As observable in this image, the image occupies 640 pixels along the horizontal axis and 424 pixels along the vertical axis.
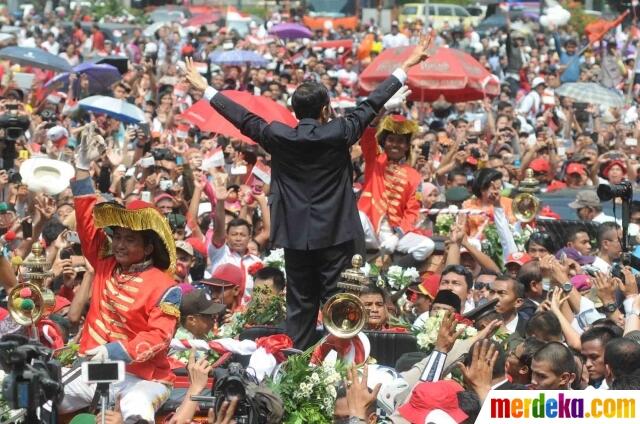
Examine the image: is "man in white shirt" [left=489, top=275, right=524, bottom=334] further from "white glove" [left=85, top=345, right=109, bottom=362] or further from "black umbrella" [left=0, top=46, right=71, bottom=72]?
"black umbrella" [left=0, top=46, right=71, bottom=72]

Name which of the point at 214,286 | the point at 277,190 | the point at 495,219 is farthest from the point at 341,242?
the point at 495,219

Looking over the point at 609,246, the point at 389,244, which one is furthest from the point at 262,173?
the point at 609,246

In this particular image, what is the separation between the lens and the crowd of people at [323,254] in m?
8.34

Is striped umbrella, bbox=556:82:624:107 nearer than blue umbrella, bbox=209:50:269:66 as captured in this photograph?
Yes

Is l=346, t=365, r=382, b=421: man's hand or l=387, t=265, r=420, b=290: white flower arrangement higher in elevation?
l=346, t=365, r=382, b=421: man's hand

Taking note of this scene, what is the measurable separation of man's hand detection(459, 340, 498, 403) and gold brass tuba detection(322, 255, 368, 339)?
0.59m

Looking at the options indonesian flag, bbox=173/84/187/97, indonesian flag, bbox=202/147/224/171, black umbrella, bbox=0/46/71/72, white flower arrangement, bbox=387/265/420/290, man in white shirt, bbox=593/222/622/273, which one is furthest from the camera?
indonesian flag, bbox=173/84/187/97

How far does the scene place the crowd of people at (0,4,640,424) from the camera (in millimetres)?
8344

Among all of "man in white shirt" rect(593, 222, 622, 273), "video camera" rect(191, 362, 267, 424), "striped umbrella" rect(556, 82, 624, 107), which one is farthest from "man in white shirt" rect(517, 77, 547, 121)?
"video camera" rect(191, 362, 267, 424)

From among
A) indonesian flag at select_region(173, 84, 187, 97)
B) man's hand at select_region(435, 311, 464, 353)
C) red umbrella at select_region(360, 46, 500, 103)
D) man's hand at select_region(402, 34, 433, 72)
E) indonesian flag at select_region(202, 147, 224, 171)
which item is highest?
man's hand at select_region(402, 34, 433, 72)

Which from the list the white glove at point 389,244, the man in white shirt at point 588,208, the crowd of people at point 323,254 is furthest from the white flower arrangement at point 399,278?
the man in white shirt at point 588,208

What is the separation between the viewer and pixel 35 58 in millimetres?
23141

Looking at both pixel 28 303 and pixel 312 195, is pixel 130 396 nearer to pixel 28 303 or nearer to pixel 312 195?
pixel 28 303

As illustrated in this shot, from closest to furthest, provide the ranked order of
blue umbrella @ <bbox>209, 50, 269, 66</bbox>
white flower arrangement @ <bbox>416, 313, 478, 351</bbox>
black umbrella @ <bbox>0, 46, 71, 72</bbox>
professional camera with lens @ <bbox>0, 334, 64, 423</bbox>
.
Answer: professional camera with lens @ <bbox>0, 334, 64, 423</bbox>
white flower arrangement @ <bbox>416, 313, 478, 351</bbox>
black umbrella @ <bbox>0, 46, 71, 72</bbox>
blue umbrella @ <bbox>209, 50, 269, 66</bbox>
